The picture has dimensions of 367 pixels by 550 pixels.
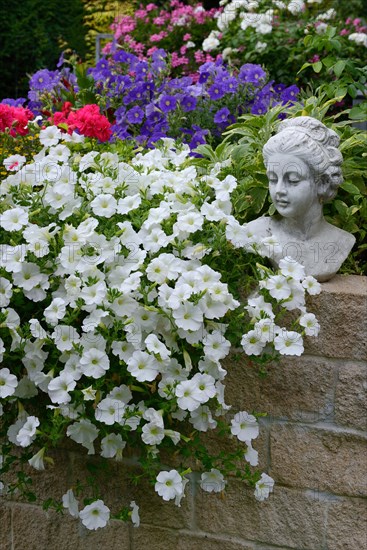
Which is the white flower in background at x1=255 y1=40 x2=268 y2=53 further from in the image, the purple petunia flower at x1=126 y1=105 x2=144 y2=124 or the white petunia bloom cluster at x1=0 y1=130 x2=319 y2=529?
the white petunia bloom cluster at x1=0 y1=130 x2=319 y2=529

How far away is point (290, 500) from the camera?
2621mm

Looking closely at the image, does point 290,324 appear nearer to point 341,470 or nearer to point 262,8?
point 341,470

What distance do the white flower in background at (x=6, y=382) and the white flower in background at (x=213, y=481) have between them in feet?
2.09

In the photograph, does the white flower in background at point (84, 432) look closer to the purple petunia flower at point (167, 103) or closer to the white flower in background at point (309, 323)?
the white flower in background at point (309, 323)

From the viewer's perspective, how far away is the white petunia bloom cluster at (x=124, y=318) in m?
2.28

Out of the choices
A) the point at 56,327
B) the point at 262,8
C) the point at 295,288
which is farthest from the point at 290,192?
the point at 262,8

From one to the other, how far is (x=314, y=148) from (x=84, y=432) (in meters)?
1.07

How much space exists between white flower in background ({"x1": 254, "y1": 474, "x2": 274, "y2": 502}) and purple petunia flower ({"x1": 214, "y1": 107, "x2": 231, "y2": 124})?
1.77 metres

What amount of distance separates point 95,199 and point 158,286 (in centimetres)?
35

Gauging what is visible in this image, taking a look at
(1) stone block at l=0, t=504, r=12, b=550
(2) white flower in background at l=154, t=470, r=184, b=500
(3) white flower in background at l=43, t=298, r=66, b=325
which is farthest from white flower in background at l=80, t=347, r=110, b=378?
(1) stone block at l=0, t=504, r=12, b=550

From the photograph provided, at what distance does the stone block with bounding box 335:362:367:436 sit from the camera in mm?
2488

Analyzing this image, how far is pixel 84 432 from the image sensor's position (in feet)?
7.88

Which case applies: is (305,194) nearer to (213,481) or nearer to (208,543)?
(213,481)

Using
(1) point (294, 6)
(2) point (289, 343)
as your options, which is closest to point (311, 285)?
(2) point (289, 343)
